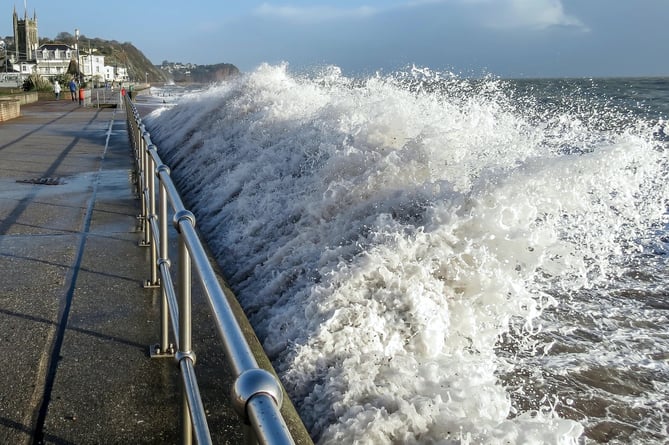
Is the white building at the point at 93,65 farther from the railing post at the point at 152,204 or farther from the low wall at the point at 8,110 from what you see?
the railing post at the point at 152,204

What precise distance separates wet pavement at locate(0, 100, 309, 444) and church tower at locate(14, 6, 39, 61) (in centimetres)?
12657

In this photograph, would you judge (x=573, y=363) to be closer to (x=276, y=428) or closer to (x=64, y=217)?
(x=276, y=428)

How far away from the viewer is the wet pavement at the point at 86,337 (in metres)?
2.58

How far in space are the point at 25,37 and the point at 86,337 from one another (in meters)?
133

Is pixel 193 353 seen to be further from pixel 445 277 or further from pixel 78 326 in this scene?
pixel 445 277

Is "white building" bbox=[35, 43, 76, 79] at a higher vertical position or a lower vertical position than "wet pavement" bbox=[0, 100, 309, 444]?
higher

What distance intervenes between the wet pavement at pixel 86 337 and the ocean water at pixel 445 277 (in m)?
0.78

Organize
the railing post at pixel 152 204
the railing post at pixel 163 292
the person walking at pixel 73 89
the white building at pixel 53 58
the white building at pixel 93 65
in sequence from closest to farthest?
1. the railing post at pixel 163 292
2. the railing post at pixel 152 204
3. the person walking at pixel 73 89
4. the white building at pixel 93 65
5. the white building at pixel 53 58

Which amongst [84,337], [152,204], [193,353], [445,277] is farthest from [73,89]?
[193,353]

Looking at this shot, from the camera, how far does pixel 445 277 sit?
4.64 m

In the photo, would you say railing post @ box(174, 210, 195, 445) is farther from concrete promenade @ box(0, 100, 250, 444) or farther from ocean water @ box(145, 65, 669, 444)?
ocean water @ box(145, 65, 669, 444)

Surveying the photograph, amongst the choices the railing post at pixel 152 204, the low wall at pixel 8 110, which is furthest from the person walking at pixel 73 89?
the railing post at pixel 152 204

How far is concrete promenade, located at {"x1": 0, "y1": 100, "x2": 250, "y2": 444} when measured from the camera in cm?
258

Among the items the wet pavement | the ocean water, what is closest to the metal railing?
the wet pavement
